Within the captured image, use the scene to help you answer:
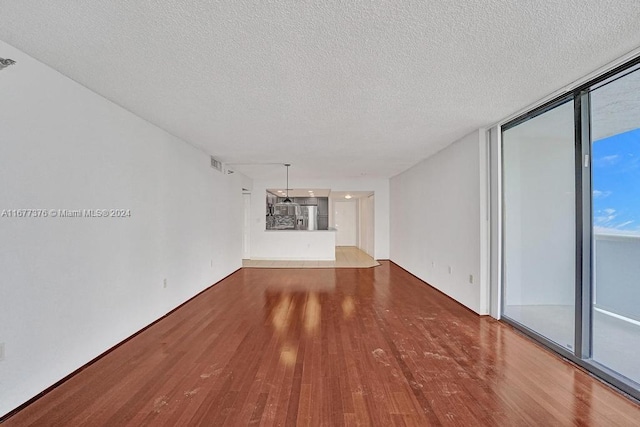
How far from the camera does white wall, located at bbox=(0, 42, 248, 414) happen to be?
6.01 feet

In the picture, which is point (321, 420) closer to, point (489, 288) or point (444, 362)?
point (444, 362)

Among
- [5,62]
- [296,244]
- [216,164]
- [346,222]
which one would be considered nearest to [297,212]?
[346,222]

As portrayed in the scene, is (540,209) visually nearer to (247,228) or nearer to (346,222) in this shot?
(247,228)

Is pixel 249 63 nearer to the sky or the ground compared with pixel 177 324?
nearer to the sky

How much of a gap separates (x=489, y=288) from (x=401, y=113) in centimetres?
238

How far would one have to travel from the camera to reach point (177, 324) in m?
3.28

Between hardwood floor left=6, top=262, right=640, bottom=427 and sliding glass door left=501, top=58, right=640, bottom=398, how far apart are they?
13.5 inches

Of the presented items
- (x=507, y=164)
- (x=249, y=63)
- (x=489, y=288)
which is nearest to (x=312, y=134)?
(x=249, y=63)

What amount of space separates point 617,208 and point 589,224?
208mm

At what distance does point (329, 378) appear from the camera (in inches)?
85.4

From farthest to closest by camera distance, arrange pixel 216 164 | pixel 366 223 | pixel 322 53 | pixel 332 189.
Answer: pixel 366 223 → pixel 332 189 → pixel 216 164 → pixel 322 53

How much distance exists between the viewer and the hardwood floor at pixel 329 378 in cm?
177

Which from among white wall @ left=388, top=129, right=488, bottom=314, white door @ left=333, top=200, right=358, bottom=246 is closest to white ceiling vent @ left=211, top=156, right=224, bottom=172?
white wall @ left=388, top=129, right=488, bottom=314

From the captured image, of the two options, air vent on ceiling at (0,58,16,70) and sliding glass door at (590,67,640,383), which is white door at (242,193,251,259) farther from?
→ sliding glass door at (590,67,640,383)
